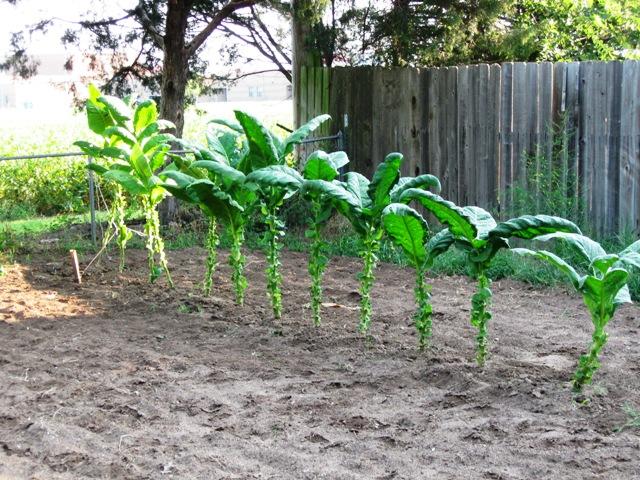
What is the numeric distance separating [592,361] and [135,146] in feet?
13.4

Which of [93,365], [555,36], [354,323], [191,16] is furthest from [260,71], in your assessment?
[93,365]

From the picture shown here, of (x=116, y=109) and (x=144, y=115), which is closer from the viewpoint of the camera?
(x=116, y=109)

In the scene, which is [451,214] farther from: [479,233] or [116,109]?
[116,109]

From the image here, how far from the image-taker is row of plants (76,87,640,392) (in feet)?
16.7

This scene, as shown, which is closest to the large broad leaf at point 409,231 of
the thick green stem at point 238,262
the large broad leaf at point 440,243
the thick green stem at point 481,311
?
the large broad leaf at point 440,243

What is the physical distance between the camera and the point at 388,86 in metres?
11.0

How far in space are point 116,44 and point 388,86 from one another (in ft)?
11.1

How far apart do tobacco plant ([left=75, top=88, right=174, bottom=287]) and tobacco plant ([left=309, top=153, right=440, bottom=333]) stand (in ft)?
5.97

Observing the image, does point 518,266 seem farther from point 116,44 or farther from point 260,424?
point 116,44

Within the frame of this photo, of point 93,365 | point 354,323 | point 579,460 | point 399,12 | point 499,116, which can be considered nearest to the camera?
point 579,460

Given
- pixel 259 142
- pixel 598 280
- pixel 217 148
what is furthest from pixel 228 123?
pixel 598 280

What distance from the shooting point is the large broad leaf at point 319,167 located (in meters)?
6.21

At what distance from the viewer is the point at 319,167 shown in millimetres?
6270

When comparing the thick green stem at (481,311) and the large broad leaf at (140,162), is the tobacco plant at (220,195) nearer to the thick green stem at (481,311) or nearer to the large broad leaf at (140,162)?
the large broad leaf at (140,162)
